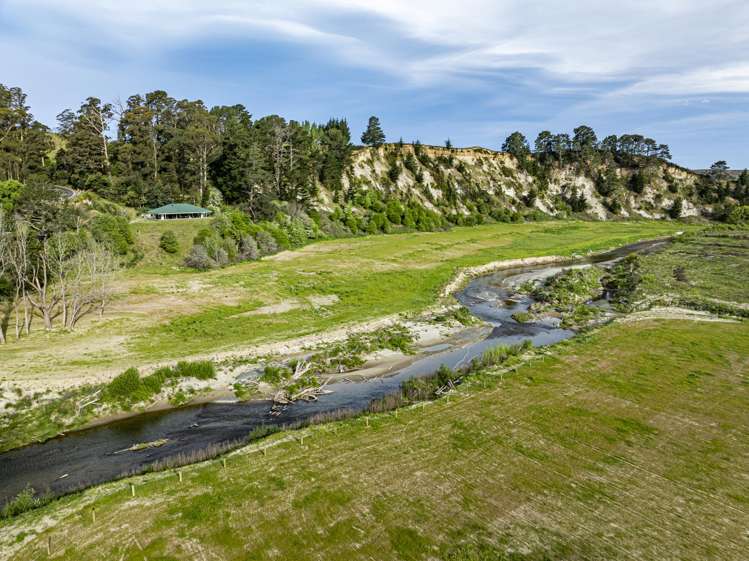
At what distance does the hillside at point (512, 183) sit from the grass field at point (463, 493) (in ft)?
295

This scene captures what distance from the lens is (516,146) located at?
156375mm

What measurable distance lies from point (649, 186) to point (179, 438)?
171 m

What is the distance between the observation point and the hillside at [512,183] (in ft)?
401

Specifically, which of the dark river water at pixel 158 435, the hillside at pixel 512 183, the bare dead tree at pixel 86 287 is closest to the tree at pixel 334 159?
the hillside at pixel 512 183

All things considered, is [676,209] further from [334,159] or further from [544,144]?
[334,159]

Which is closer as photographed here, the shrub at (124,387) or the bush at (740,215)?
the shrub at (124,387)

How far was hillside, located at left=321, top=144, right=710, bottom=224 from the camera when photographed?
401ft

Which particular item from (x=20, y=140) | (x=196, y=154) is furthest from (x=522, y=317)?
(x=20, y=140)

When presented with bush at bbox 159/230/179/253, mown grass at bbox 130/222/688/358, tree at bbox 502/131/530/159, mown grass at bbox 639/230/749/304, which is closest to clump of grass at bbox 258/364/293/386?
mown grass at bbox 130/222/688/358

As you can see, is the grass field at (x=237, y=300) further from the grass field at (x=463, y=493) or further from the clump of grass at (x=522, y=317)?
the grass field at (x=463, y=493)

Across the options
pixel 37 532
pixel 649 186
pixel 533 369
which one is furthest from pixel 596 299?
pixel 649 186

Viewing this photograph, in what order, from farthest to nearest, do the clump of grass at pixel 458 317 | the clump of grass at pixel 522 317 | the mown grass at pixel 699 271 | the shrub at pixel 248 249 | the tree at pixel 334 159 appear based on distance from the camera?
the tree at pixel 334 159, the shrub at pixel 248 249, the mown grass at pixel 699 271, the clump of grass at pixel 522 317, the clump of grass at pixel 458 317

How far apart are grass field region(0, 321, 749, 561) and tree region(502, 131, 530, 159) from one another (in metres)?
142

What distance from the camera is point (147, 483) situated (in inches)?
728
